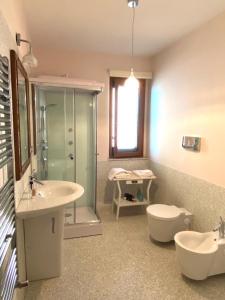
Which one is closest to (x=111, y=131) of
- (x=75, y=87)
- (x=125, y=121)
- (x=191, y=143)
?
(x=125, y=121)

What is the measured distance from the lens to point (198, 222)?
2.69 m

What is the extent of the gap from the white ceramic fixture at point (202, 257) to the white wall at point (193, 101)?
631mm

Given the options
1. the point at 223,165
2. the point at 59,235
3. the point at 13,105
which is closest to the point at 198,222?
the point at 223,165

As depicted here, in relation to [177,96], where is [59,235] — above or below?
below

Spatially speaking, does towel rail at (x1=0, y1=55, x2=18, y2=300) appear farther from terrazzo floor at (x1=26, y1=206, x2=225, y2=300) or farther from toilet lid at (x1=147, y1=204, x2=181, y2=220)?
toilet lid at (x1=147, y1=204, x2=181, y2=220)

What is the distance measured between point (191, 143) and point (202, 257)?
1.29 meters

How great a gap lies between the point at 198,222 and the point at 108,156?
1706mm

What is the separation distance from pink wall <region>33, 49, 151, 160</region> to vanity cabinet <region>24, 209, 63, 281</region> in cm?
176

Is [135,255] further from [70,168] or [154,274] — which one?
[70,168]

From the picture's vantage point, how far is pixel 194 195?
274cm

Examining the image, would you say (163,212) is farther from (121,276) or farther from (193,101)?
(193,101)

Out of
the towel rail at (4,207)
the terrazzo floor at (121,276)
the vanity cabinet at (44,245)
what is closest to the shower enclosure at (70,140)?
the terrazzo floor at (121,276)

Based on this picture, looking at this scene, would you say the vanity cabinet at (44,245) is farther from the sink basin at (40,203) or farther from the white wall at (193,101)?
the white wall at (193,101)

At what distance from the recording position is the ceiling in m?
2.12
